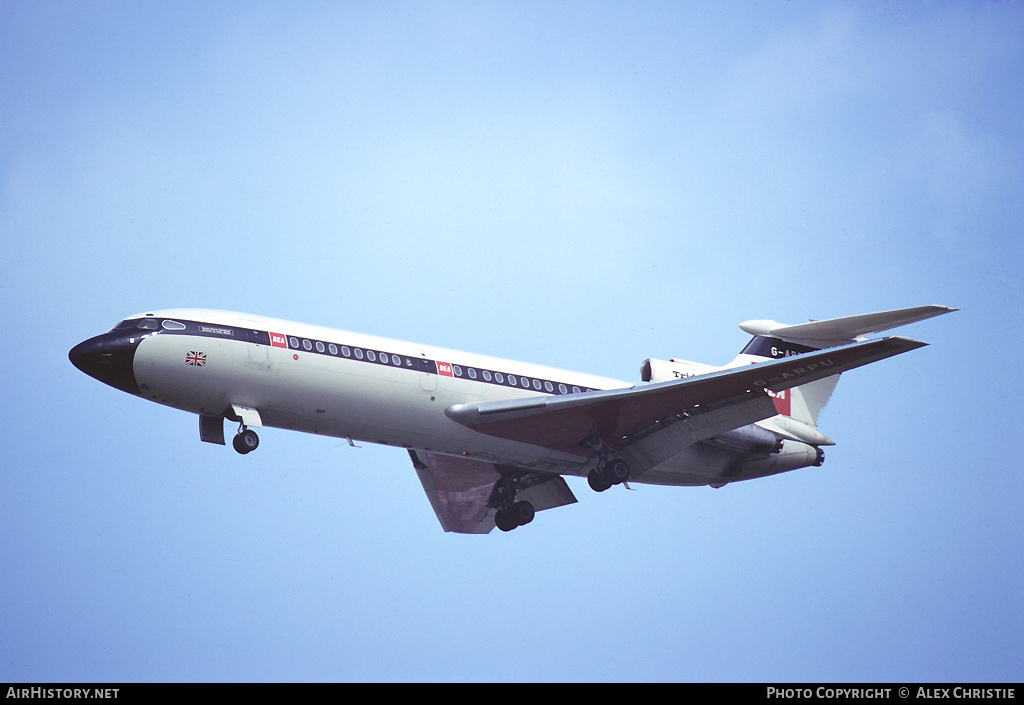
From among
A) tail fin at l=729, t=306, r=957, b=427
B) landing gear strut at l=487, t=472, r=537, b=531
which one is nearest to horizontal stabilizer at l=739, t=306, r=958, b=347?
tail fin at l=729, t=306, r=957, b=427

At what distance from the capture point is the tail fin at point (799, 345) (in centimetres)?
2448

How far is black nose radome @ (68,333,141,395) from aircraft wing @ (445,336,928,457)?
5.97 m

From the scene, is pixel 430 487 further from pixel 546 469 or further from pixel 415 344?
pixel 415 344

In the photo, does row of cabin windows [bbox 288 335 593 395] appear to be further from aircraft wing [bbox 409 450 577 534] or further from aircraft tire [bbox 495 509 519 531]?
aircraft tire [bbox 495 509 519 531]

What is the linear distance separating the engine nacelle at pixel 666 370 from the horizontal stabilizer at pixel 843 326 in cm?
196

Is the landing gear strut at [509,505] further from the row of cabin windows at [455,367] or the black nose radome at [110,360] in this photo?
the black nose radome at [110,360]

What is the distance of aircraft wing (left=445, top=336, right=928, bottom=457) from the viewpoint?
2139 centimetres

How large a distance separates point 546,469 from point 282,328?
278 inches

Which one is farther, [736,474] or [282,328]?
[736,474]

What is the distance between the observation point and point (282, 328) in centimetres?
→ 2112

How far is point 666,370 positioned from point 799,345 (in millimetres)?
3996
